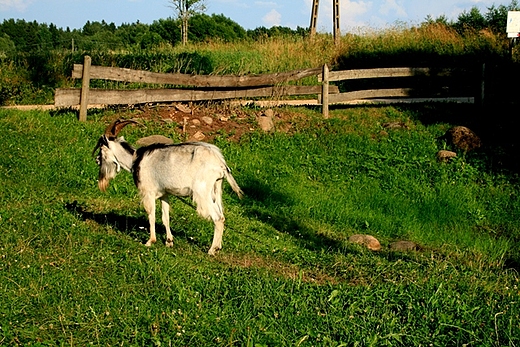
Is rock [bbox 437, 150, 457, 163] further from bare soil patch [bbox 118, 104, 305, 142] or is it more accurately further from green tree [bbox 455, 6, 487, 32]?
green tree [bbox 455, 6, 487, 32]

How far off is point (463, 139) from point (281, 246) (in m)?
8.06

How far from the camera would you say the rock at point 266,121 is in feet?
57.0

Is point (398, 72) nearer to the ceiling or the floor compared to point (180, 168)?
nearer to the ceiling

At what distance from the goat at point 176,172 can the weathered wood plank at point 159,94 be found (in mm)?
7379

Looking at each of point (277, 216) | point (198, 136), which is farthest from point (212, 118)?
point (277, 216)

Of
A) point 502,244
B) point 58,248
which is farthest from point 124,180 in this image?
point 502,244

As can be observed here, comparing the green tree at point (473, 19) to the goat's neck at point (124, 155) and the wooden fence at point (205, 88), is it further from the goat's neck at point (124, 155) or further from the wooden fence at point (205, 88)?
the goat's neck at point (124, 155)

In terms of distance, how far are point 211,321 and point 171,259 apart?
212 cm

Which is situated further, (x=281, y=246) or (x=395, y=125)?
(x=395, y=125)

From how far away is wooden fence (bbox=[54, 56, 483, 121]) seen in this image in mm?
16719

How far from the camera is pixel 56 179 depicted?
513 inches

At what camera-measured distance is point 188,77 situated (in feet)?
59.4

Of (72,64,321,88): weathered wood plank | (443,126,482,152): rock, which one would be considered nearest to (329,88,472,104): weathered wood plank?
(72,64,321,88): weathered wood plank

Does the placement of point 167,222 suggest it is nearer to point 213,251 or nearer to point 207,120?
point 213,251
